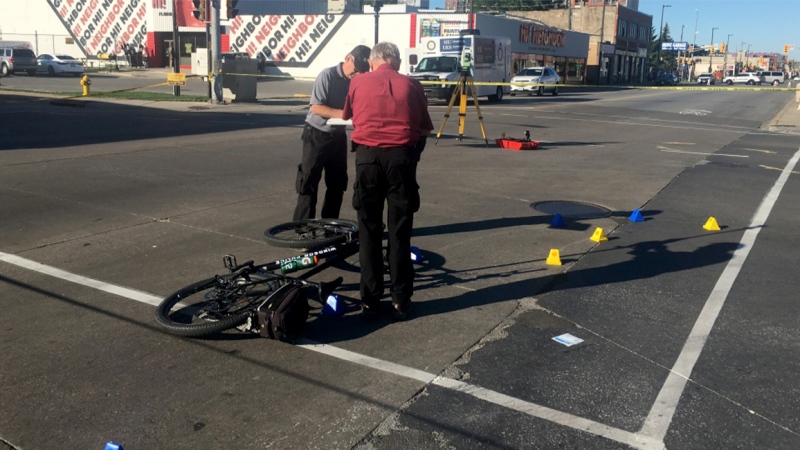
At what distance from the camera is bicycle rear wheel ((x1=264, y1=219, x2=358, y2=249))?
6617 mm

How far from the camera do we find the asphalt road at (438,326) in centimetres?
393

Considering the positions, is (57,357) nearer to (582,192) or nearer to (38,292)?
(38,292)

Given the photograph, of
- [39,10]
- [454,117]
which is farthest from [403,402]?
[39,10]

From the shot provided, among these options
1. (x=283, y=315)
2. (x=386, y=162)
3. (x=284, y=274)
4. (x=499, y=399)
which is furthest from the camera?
(x=284, y=274)

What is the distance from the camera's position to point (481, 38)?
119ft

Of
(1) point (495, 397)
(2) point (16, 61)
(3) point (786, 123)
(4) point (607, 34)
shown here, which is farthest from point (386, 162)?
(4) point (607, 34)

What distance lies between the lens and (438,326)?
5344 millimetres

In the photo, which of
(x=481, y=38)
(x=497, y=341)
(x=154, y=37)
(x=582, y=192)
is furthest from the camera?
(x=154, y=37)

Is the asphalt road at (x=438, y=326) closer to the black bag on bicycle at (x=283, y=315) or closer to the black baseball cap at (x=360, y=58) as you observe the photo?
the black bag on bicycle at (x=283, y=315)

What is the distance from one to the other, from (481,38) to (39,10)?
164ft

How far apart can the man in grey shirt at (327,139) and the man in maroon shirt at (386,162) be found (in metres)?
1.36

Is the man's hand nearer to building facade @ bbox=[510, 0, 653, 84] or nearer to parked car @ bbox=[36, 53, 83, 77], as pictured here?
parked car @ bbox=[36, 53, 83, 77]

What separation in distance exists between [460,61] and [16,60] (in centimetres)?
3007

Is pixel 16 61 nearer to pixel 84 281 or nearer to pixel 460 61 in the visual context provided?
pixel 460 61
